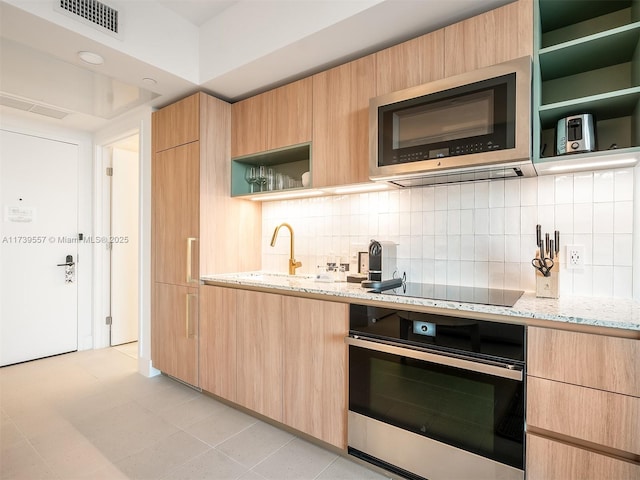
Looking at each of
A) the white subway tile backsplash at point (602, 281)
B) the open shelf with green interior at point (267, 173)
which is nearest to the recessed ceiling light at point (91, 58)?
the open shelf with green interior at point (267, 173)

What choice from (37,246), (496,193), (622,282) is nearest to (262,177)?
(496,193)

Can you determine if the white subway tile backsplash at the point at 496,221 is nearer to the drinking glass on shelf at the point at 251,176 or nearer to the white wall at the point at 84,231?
the drinking glass on shelf at the point at 251,176

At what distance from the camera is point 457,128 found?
63.9 inches

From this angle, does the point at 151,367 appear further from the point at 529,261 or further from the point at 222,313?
the point at 529,261

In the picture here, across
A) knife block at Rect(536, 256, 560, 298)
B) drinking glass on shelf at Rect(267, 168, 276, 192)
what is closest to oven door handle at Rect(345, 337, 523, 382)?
knife block at Rect(536, 256, 560, 298)

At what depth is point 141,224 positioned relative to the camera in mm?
3012

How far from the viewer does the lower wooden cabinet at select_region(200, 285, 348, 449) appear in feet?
5.92

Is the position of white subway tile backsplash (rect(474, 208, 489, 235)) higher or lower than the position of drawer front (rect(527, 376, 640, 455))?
higher

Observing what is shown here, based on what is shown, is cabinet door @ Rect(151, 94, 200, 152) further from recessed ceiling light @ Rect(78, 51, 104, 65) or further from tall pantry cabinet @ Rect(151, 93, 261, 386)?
recessed ceiling light @ Rect(78, 51, 104, 65)

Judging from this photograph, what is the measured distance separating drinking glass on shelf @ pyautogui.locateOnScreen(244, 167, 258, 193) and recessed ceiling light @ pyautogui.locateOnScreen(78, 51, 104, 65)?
1156mm

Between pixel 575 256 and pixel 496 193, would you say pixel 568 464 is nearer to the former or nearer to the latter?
pixel 575 256

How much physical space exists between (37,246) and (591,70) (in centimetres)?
453

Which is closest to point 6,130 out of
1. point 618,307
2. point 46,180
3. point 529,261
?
point 46,180

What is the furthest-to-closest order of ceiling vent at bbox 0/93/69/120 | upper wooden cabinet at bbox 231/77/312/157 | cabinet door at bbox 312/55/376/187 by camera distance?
ceiling vent at bbox 0/93/69/120 → upper wooden cabinet at bbox 231/77/312/157 → cabinet door at bbox 312/55/376/187
